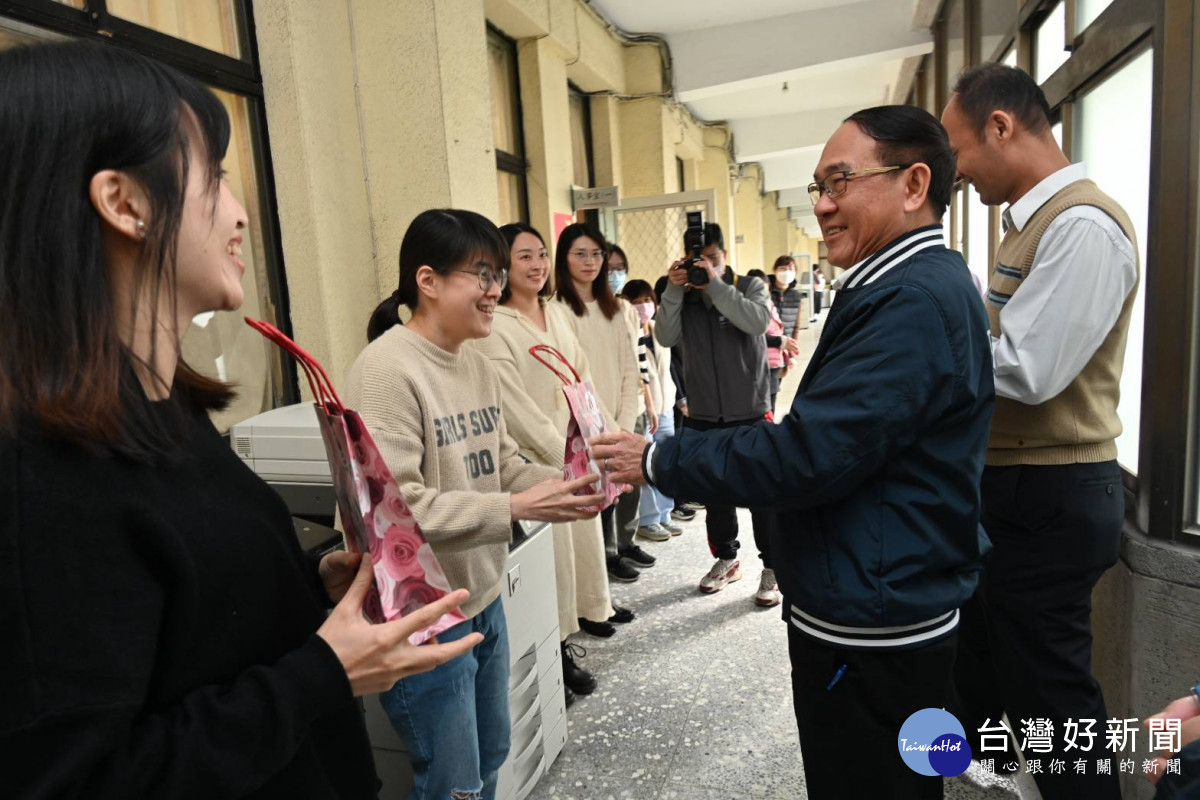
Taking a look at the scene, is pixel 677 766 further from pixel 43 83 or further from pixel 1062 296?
pixel 43 83

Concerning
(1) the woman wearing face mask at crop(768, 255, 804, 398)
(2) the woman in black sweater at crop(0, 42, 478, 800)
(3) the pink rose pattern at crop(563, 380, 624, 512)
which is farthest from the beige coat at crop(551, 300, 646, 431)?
(1) the woman wearing face mask at crop(768, 255, 804, 398)

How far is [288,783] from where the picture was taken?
2.27 feet

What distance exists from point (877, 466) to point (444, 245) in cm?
88

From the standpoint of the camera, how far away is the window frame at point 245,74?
6.19ft

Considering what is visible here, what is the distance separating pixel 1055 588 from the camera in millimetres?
1491

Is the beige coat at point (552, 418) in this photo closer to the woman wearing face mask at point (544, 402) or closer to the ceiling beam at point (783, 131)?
the woman wearing face mask at point (544, 402)

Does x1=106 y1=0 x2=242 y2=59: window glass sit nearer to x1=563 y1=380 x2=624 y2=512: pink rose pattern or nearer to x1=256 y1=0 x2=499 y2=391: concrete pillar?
x1=256 y1=0 x2=499 y2=391: concrete pillar

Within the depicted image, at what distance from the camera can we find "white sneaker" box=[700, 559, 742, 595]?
119 inches

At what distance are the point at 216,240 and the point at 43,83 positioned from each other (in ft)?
0.55

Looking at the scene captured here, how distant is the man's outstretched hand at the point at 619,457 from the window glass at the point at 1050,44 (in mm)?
1786

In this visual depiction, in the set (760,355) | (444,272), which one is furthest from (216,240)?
(760,355)

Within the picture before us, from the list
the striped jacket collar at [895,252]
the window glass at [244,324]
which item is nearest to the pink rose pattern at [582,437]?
the striped jacket collar at [895,252]

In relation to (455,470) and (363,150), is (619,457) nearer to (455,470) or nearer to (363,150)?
(455,470)

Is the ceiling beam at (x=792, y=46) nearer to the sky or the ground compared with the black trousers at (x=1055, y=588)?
nearer to the sky
